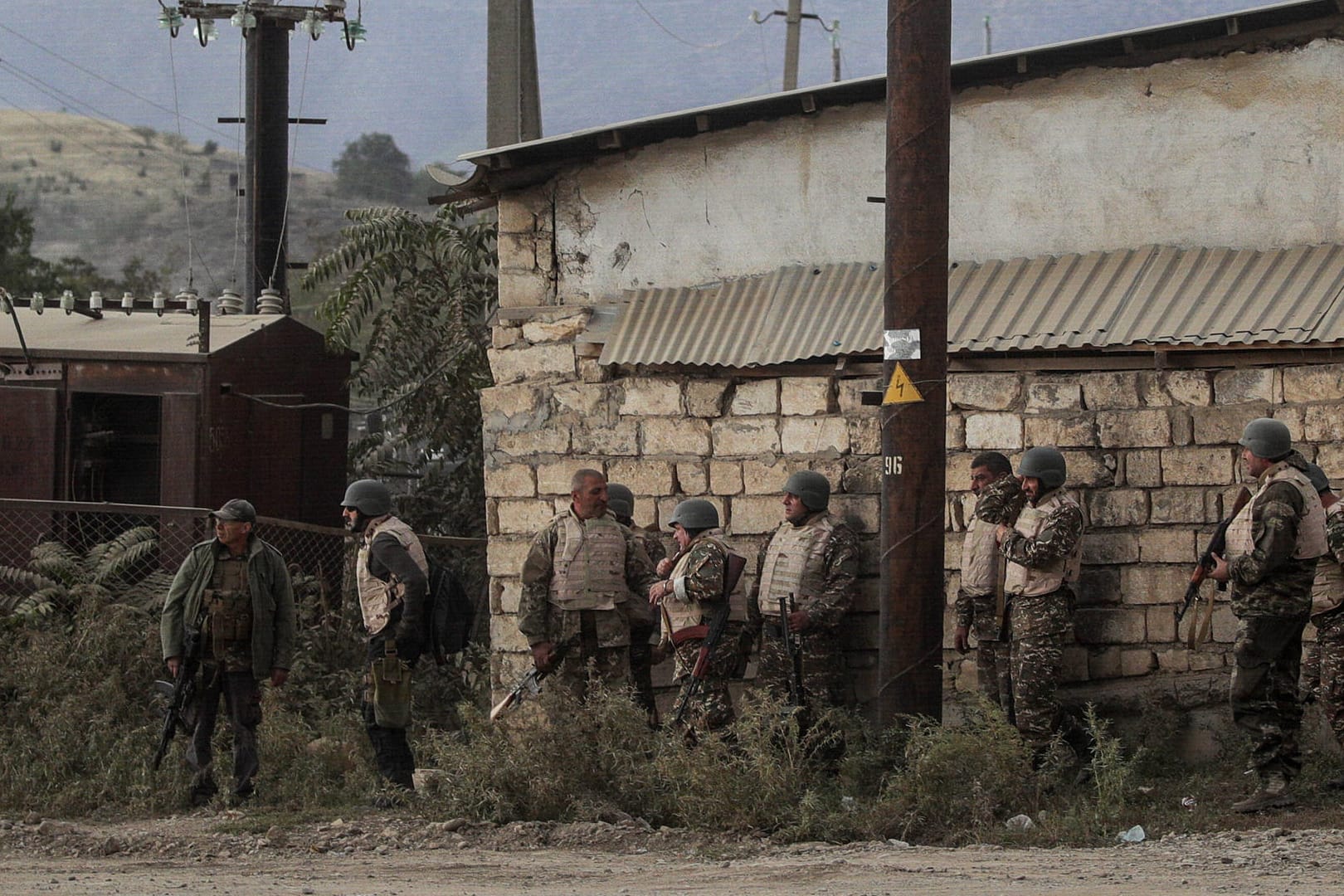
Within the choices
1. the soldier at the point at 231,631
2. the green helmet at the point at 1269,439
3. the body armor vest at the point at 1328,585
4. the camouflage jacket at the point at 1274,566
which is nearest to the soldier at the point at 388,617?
the soldier at the point at 231,631

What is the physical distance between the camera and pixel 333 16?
1731 centimetres

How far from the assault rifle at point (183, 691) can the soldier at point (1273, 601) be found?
16.7 ft

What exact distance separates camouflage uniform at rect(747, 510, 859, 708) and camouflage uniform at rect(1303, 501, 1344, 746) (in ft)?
7.36

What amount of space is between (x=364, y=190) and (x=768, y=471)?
88.5 m

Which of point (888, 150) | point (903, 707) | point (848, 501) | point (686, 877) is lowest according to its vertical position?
point (686, 877)

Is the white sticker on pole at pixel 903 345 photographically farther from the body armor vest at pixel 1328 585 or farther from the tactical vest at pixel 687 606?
the body armor vest at pixel 1328 585

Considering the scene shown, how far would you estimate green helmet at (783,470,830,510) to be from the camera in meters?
8.70

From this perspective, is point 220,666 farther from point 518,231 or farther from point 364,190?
point 364,190

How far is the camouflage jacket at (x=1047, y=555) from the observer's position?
800cm

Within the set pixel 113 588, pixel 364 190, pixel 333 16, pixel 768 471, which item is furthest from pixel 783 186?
pixel 364 190

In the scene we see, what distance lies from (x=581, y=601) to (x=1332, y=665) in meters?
3.63

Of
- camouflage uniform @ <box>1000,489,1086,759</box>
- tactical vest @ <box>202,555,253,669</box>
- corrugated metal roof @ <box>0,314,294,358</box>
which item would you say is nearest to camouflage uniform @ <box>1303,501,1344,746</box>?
camouflage uniform @ <box>1000,489,1086,759</box>

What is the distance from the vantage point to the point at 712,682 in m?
8.51

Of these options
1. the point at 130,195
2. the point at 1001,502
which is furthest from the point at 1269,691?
the point at 130,195
